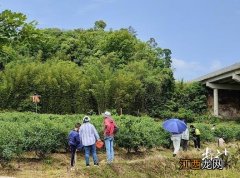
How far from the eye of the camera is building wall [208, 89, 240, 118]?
129 ft

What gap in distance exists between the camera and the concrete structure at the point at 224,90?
36869 mm

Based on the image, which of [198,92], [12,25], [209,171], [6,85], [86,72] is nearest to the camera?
[12,25]

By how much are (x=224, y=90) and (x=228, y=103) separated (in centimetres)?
113

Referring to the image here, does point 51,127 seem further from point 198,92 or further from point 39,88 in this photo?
point 198,92

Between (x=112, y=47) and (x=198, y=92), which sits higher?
(x=112, y=47)

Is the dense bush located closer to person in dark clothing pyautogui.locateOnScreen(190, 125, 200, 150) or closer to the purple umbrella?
the purple umbrella

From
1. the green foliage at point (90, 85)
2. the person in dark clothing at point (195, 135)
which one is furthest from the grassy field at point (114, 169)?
the green foliage at point (90, 85)

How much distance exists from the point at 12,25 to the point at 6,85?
24.2 meters

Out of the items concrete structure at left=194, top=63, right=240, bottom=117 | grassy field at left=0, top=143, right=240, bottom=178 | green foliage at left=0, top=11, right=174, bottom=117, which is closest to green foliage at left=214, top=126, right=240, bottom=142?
green foliage at left=0, top=11, right=174, bottom=117

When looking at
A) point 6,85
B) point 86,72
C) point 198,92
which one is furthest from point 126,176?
point 198,92

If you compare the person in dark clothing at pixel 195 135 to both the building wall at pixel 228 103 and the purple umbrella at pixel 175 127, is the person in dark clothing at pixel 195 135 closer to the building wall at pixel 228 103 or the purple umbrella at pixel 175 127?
the purple umbrella at pixel 175 127

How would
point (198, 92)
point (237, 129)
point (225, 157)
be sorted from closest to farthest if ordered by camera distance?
point (225, 157) → point (237, 129) → point (198, 92)

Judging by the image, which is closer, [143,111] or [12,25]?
[12,25]

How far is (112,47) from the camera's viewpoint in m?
41.0
